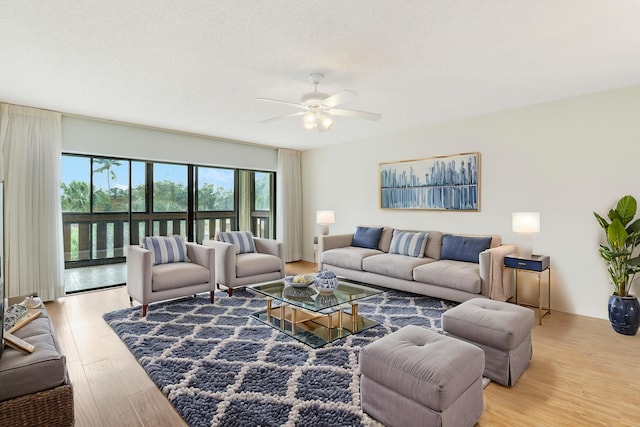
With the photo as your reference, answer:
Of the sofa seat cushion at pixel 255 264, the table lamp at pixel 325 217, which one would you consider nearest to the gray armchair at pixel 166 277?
the sofa seat cushion at pixel 255 264

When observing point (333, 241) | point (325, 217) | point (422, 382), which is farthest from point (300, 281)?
point (325, 217)

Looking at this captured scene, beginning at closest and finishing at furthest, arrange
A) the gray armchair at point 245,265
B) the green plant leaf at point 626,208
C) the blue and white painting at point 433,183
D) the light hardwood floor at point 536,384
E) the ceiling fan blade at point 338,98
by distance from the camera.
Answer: the light hardwood floor at point 536,384
the ceiling fan blade at point 338,98
the green plant leaf at point 626,208
the gray armchair at point 245,265
the blue and white painting at point 433,183

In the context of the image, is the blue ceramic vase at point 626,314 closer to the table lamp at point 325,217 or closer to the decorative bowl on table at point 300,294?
the decorative bowl on table at point 300,294

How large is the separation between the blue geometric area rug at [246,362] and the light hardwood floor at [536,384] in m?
0.14

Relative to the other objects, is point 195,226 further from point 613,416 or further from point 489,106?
point 613,416

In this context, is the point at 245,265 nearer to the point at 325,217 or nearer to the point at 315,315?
the point at 315,315

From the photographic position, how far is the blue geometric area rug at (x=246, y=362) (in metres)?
1.98

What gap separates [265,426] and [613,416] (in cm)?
201

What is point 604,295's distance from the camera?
352 centimetres

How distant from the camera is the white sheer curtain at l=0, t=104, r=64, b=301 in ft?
12.8

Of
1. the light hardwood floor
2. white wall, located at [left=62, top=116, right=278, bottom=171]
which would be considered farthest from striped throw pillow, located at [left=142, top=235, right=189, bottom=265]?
white wall, located at [left=62, top=116, right=278, bottom=171]

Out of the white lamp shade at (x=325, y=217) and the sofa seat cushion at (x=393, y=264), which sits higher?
the white lamp shade at (x=325, y=217)

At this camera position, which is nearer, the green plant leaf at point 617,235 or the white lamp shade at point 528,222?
the green plant leaf at point 617,235

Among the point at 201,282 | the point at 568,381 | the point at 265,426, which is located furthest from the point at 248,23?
the point at 568,381
